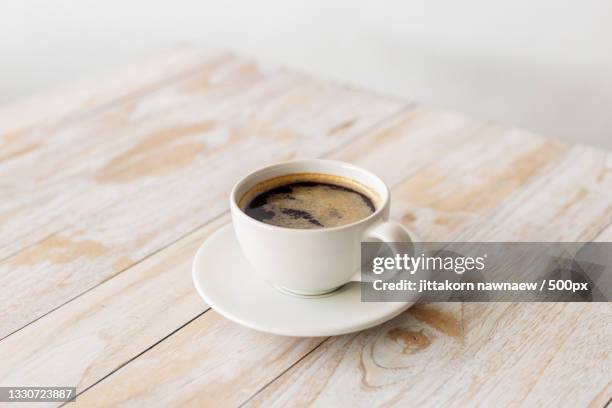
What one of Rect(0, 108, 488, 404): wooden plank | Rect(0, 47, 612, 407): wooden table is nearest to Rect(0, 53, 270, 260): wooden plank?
Rect(0, 47, 612, 407): wooden table

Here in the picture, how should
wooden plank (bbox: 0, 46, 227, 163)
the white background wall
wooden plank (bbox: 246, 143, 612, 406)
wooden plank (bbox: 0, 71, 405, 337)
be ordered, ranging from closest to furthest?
wooden plank (bbox: 246, 143, 612, 406) < wooden plank (bbox: 0, 71, 405, 337) < wooden plank (bbox: 0, 46, 227, 163) < the white background wall

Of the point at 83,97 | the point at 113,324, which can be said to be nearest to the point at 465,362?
the point at 113,324

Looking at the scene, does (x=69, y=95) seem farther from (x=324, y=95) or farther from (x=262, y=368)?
(x=262, y=368)

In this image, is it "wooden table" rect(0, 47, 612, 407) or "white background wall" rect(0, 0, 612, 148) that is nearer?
"wooden table" rect(0, 47, 612, 407)

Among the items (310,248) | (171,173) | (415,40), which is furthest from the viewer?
(415,40)

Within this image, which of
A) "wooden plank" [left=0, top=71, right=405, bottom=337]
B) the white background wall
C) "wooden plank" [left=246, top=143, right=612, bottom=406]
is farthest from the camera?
the white background wall

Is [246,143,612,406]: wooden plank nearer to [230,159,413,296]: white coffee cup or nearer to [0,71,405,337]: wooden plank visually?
[230,159,413,296]: white coffee cup

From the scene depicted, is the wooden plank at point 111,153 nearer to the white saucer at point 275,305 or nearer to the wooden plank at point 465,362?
the white saucer at point 275,305
